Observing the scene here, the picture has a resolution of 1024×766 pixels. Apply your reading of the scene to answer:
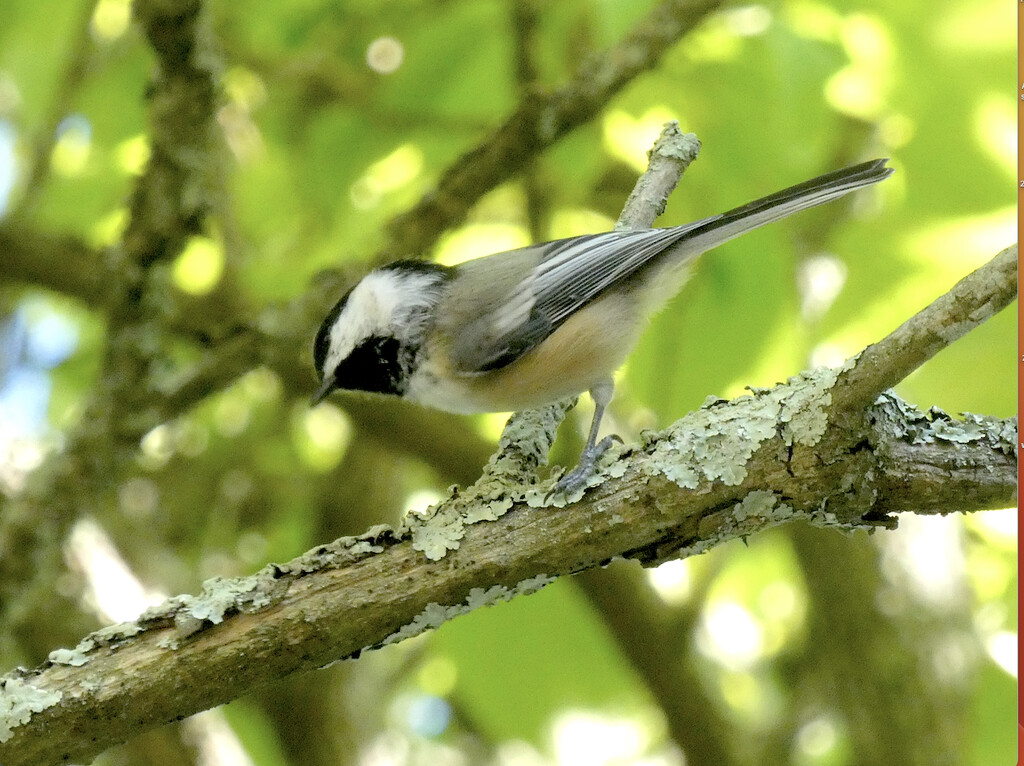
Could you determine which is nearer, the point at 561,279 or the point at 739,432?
the point at 739,432

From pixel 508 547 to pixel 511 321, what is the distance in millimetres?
741

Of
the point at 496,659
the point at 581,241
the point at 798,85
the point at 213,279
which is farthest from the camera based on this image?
the point at 213,279

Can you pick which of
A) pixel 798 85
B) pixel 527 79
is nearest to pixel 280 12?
pixel 527 79

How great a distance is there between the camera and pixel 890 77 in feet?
6.50

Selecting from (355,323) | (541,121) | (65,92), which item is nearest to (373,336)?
(355,323)

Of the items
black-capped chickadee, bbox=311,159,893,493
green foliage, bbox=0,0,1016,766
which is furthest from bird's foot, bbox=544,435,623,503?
green foliage, bbox=0,0,1016,766

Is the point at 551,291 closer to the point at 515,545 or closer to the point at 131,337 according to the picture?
the point at 515,545

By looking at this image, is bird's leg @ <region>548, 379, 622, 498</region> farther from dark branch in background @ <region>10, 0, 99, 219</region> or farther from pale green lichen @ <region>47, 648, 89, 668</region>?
dark branch in background @ <region>10, 0, 99, 219</region>

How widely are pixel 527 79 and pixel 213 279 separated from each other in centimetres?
144

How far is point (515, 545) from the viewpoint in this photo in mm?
1459

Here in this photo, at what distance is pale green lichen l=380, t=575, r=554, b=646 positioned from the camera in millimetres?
1453

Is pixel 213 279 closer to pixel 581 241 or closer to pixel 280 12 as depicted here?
pixel 280 12

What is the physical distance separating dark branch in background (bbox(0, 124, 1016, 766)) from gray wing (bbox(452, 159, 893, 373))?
58 cm

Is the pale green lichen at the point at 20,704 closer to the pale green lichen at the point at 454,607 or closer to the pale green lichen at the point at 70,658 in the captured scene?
the pale green lichen at the point at 70,658
